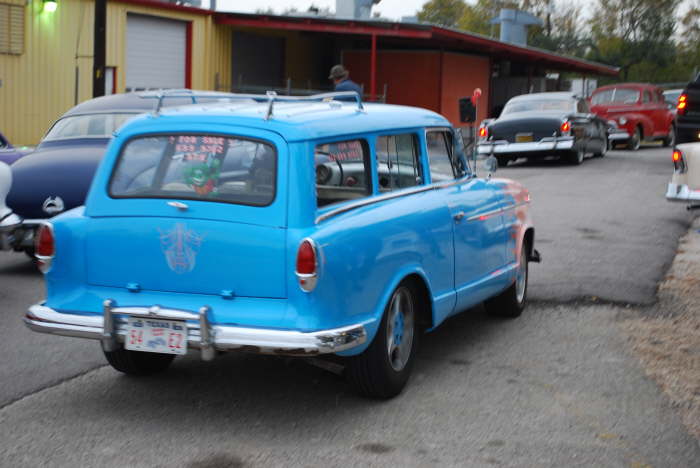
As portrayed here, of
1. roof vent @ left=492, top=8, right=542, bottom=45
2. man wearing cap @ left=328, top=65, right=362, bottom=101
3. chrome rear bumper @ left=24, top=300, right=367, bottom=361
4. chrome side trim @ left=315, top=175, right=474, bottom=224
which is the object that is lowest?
chrome rear bumper @ left=24, top=300, right=367, bottom=361

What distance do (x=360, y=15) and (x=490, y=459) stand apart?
3434 cm

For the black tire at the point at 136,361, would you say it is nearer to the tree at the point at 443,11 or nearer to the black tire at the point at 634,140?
the black tire at the point at 634,140

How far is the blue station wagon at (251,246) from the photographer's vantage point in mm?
4926

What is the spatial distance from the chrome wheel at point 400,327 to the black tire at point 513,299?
194cm

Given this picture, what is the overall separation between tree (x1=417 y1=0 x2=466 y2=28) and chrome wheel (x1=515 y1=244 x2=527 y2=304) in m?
92.2

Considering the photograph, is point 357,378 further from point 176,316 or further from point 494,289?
point 494,289

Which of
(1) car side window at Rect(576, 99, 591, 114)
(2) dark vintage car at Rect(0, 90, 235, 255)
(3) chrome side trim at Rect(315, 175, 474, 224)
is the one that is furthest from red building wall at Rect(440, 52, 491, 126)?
(3) chrome side trim at Rect(315, 175, 474, 224)

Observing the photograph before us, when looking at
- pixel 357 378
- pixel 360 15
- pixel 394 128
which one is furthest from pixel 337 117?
pixel 360 15

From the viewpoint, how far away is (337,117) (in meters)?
5.61

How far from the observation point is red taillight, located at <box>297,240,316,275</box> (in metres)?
4.86

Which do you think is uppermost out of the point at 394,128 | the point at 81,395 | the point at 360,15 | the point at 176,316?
the point at 360,15

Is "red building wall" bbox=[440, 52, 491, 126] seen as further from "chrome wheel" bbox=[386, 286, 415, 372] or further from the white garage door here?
"chrome wheel" bbox=[386, 286, 415, 372]

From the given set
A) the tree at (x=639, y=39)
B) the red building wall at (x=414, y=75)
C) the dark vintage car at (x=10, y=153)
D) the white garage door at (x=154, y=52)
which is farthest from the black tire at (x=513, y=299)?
the tree at (x=639, y=39)

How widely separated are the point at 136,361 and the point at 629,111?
2248 centimetres
